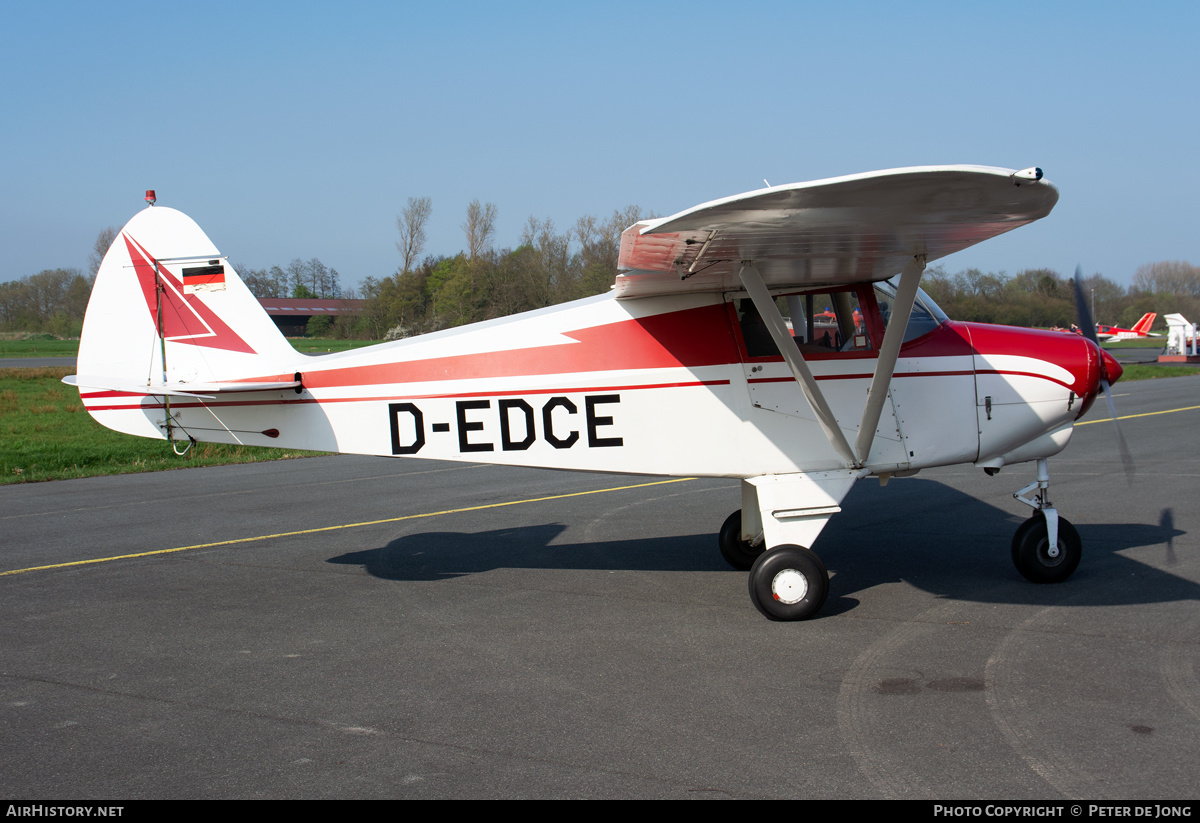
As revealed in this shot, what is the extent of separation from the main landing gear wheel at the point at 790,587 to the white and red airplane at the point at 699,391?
0.01 metres

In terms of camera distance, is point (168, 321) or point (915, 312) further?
point (168, 321)

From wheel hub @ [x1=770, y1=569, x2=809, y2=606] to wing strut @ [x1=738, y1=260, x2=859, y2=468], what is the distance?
100 cm

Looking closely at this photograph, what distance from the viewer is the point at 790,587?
5.79 meters

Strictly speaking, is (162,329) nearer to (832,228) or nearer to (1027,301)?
(832,228)

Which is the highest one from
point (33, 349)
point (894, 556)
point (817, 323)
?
point (33, 349)

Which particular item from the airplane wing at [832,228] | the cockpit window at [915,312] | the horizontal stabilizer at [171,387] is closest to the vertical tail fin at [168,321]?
the horizontal stabilizer at [171,387]

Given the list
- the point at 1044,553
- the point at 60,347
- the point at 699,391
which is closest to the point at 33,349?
the point at 60,347

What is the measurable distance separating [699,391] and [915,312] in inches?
70.1

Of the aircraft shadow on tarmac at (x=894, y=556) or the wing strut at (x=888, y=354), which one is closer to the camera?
the wing strut at (x=888, y=354)

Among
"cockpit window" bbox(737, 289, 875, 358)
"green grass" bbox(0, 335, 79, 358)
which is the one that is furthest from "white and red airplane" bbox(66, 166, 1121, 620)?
"green grass" bbox(0, 335, 79, 358)

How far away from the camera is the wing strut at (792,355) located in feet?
18.7

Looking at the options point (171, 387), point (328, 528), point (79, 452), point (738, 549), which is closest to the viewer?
point (171, 387)

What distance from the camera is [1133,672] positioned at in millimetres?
4633

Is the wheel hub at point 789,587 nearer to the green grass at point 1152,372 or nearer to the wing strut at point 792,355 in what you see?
the wing strut at point 792,355
